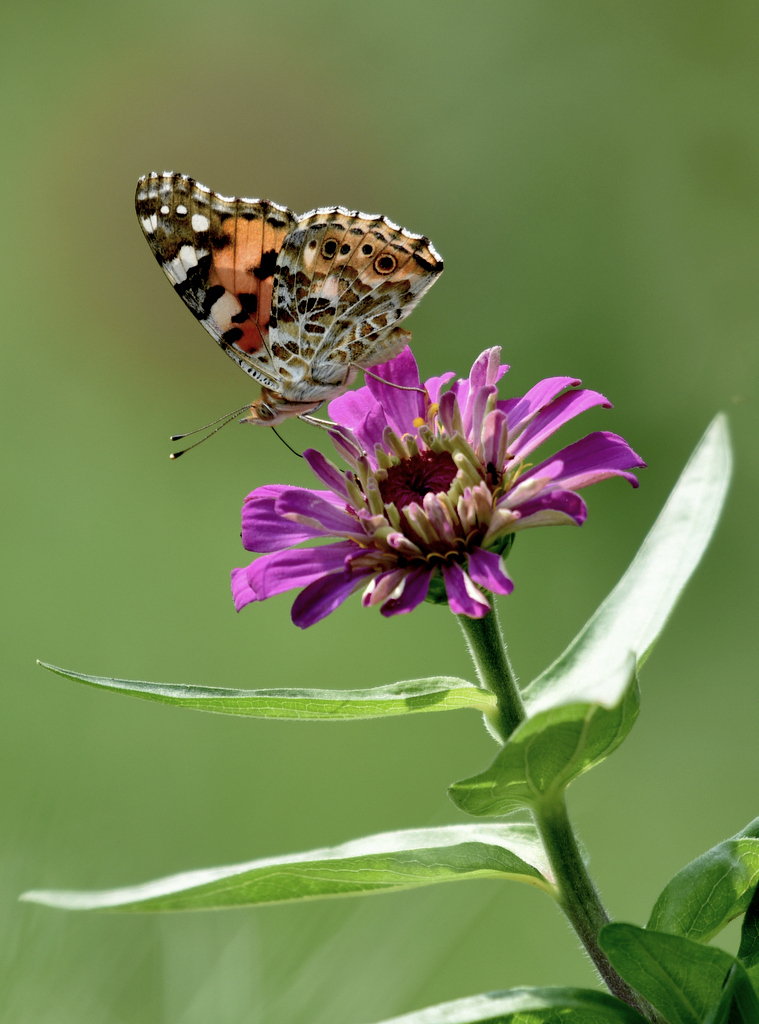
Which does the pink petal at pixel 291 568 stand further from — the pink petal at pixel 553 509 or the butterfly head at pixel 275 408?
the butterfly head at pixel 275 408

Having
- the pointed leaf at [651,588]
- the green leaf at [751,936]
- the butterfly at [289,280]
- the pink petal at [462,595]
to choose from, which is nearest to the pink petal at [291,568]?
the pink petal at [462,595]

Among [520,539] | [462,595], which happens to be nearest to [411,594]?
[462,595]

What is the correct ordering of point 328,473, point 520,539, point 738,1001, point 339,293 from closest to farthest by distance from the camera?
point 738,1001, point 328,473, point 339,293, point 520,539

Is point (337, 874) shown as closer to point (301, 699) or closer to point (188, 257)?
point (301, 699)

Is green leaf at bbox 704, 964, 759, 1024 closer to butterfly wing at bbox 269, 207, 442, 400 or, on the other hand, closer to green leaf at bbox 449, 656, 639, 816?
green leaf at bbox 449, 656, 639, 816

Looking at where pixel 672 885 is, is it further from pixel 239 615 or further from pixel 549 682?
pixel 239 615
